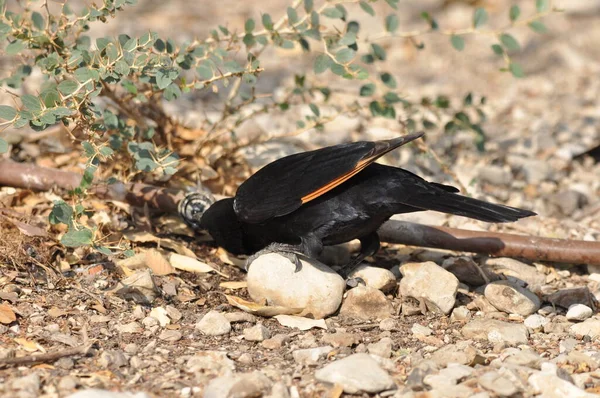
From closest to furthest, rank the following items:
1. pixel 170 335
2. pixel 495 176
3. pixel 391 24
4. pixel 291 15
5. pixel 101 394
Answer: pixel 101 394 < pixel 170 335 < pixel 291 15 < pixel 391 24 < pixel 495 176

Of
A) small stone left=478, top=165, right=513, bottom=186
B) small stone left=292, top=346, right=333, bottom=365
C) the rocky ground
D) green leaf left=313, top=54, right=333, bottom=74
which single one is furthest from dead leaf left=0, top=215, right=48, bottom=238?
small stone left=478, top=165, right=513, bottom=186

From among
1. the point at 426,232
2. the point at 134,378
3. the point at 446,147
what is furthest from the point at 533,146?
the point at 134,378

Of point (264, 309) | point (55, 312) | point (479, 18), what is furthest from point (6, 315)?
point (479, 18)

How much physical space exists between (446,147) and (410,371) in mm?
3549

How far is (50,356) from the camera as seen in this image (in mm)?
3393

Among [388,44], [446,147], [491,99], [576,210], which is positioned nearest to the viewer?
[576,210]

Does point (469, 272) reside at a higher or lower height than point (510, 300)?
lower

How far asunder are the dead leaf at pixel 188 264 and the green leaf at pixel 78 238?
0.78 m

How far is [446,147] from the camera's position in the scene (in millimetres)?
6801

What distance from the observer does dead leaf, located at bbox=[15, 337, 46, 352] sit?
3.54 meters

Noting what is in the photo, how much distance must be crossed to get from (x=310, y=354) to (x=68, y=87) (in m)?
1.72

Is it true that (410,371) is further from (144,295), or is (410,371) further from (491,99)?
(491,99)

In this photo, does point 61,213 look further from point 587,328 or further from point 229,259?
point 587,328

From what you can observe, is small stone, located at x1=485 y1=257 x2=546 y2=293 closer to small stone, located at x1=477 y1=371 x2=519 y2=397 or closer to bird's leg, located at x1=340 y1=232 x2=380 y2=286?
bird's leg, located at x1=340 y1=232 x2=380 y2=286
